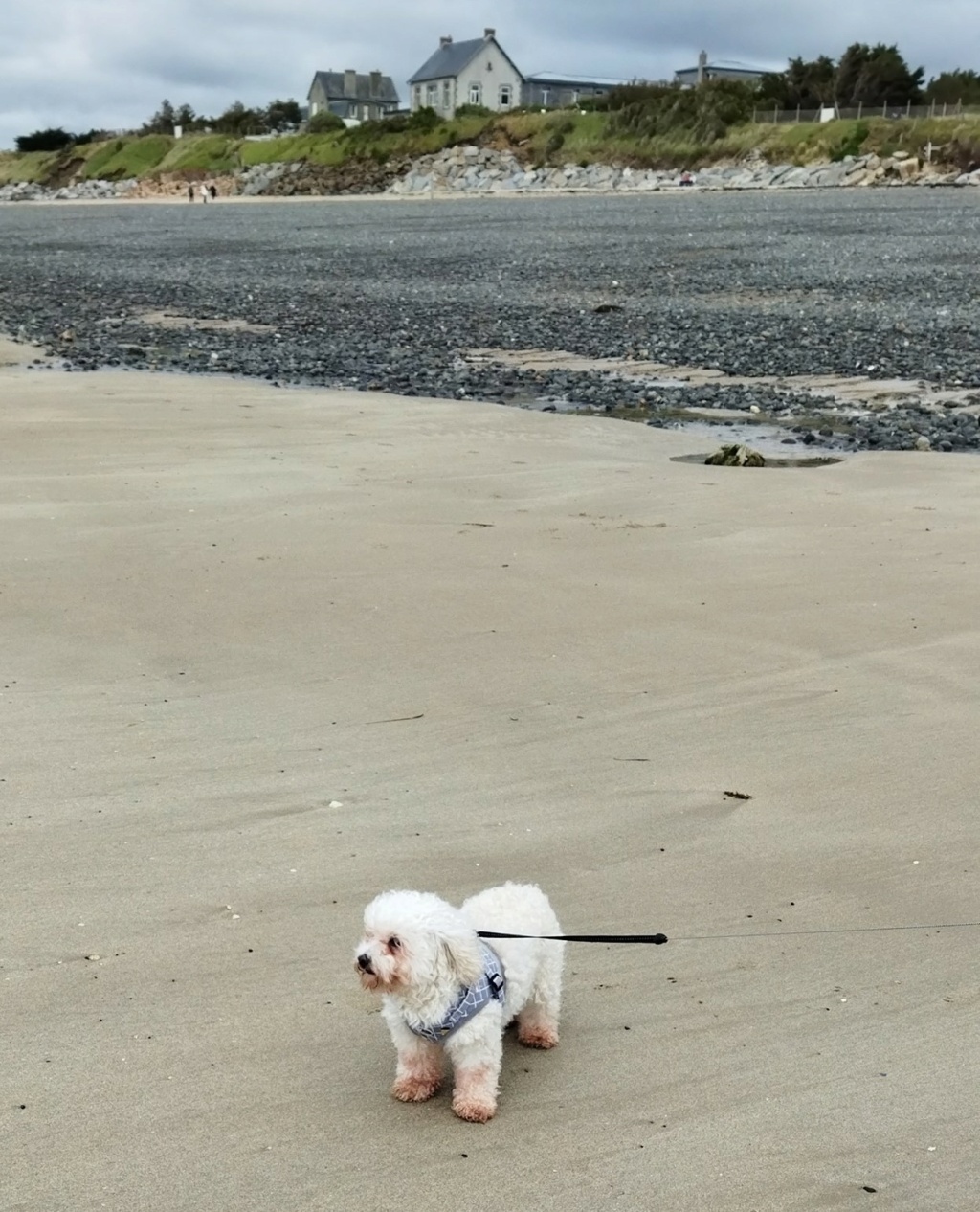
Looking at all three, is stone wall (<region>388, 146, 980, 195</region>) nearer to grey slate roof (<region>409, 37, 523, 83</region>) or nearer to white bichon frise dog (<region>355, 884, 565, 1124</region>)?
grey slate roof (<region>409, 37, 523, 83</region>)

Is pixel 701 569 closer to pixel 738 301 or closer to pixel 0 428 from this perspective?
pixel 0 428

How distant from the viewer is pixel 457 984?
313cm

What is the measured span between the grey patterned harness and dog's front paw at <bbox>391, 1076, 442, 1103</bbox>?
96 mm

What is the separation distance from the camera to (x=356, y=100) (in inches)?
5930

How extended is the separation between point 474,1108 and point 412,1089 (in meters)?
0.16

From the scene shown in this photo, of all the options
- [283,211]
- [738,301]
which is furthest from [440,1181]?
[283,211]

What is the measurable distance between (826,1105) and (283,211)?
67391mm

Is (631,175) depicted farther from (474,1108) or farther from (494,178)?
(474,1108)

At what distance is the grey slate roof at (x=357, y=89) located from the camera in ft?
493

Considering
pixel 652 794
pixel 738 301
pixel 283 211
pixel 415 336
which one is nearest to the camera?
pixel 652 794

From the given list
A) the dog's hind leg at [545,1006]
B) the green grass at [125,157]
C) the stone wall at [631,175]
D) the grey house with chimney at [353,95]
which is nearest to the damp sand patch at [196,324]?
the dog's hind leg at [545,1006]

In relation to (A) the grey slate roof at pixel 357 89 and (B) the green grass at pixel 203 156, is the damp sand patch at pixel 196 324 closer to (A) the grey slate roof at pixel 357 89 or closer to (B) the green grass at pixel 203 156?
(B) the green grass at pixel 203 156

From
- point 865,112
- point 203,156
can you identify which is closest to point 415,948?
point 865,112

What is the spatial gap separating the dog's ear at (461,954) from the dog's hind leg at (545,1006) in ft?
1.07
